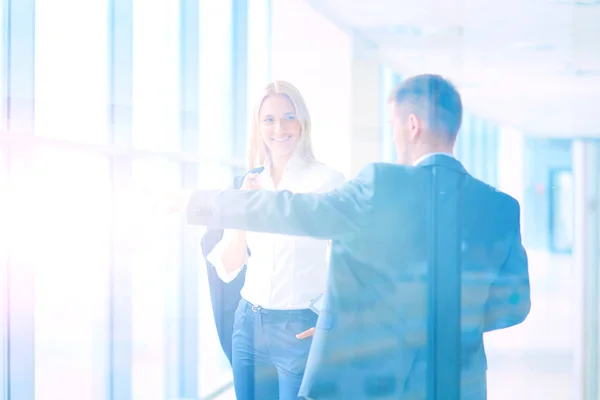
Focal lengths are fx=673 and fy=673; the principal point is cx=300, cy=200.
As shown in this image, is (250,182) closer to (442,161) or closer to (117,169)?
(442,161)

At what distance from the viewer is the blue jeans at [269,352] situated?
167 centimetres

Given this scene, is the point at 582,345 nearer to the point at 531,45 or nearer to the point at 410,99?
the point at 410,99

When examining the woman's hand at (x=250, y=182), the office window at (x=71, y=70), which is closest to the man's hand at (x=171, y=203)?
the woman's hand at (x=250, y=182)

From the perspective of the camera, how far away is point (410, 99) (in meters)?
1.44

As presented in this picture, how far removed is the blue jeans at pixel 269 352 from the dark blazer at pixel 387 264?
271mm

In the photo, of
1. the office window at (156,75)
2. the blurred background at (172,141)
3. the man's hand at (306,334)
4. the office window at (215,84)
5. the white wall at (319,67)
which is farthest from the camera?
the white wall at (319,67)

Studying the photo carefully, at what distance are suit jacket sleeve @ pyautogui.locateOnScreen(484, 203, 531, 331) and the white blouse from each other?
44cm

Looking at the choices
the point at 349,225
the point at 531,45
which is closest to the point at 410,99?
the point at 349,225

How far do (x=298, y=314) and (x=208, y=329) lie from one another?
7.80 ft

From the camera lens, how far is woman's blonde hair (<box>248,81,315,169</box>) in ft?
5.76

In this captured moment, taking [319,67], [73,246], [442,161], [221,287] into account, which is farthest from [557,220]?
[442,161]

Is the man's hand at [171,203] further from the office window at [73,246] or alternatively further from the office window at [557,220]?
the office window at [557,220]

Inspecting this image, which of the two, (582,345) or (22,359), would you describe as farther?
(582,345)

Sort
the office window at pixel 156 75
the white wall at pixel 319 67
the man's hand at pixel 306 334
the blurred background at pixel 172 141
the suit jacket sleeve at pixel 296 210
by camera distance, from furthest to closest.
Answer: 1. the white wall at pixel 319 67
2. the office window at pixel 156 75
3. the blurred background at pixel 172 141
4. the man's hand at pixel 306 334
5. the suit jacket sleeve at pixel 296 210
